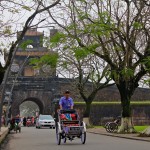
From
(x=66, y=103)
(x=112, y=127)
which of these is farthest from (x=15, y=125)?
(x=66, y=103)

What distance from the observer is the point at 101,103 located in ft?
175

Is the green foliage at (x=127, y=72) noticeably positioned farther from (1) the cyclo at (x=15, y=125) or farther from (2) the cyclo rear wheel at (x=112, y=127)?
(1) the cyclo at (x=15, y=125)

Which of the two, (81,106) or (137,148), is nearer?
(137,148)

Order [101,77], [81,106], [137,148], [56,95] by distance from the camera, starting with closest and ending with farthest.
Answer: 1. [137,148]
2. [101,77]
3. [81,106]
4. [56,95]

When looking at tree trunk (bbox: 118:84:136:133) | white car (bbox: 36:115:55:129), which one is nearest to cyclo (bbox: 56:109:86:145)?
tree trunk (bbox: 118:84:136:133)

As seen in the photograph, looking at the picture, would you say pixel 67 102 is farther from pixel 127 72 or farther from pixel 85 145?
pixel 127 72

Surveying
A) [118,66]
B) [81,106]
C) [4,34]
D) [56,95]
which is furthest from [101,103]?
[4,34]

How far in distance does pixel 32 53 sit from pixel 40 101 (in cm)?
606

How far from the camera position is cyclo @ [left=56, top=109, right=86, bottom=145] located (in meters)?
15.0

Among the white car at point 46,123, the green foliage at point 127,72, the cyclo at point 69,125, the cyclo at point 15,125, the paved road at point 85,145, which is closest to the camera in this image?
the paved road at point 85,145

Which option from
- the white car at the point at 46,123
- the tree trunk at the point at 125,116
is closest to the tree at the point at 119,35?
the tree trunk at the point at 125,116

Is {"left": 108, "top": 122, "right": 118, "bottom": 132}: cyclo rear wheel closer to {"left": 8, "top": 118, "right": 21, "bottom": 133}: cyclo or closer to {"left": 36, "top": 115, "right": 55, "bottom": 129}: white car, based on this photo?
{"left": 8, "top": 118, "right": 21, "bottom": 133}: cyclo

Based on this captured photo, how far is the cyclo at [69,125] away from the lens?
15.0m

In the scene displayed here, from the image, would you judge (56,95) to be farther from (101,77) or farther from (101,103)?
(101,77)
